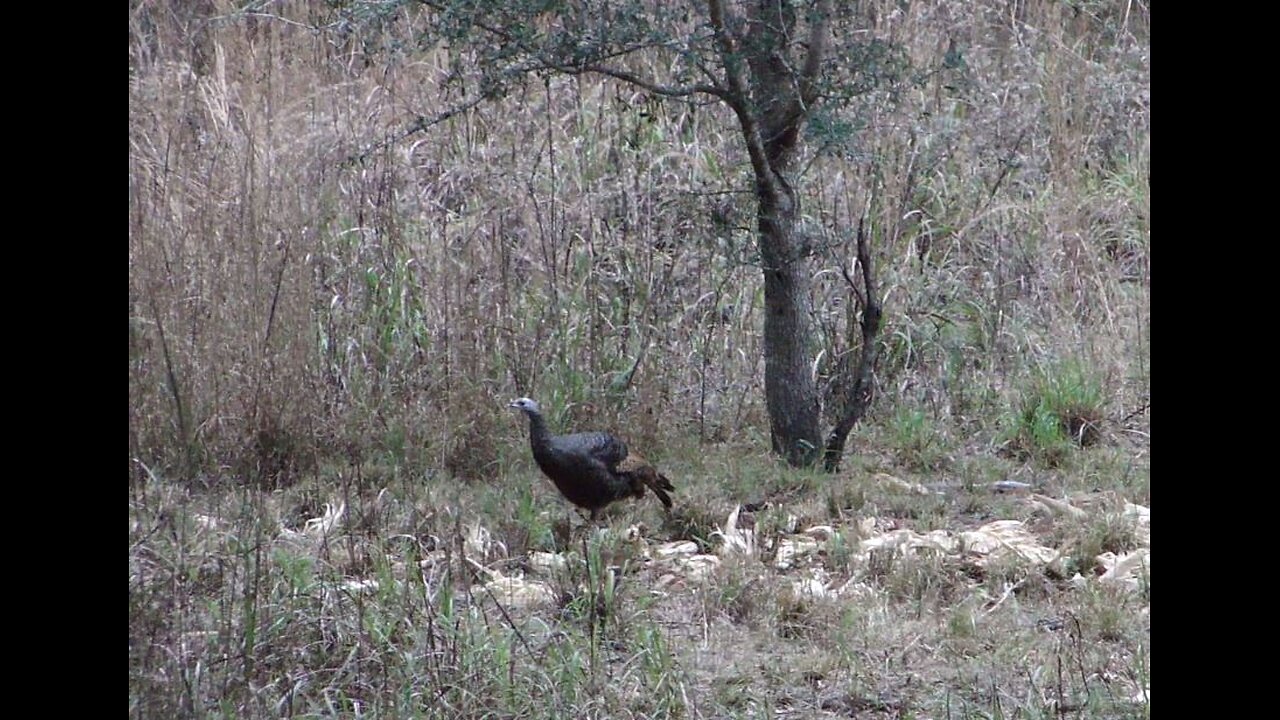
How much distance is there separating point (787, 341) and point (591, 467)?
1.30 m

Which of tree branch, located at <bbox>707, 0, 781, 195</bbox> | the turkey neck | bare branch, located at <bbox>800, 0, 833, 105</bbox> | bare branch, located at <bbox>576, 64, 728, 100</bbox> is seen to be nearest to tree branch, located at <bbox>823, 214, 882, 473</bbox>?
tree branch, located at <bbox>707, 0, 781, 195</bbox>

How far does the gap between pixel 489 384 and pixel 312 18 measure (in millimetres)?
3405

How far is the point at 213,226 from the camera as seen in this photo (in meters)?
6.63

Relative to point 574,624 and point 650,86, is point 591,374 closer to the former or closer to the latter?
point 650,86

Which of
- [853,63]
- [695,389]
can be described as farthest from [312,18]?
[853,63]

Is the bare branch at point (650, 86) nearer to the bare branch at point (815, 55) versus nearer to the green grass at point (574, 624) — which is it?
the bare branch at point (815, 55)

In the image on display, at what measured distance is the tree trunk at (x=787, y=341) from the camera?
6613 mm

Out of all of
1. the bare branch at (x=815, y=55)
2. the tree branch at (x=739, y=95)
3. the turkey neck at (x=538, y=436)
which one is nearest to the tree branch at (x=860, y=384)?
the tree branch at (x=739, y=95)

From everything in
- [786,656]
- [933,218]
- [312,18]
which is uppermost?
[312,18]

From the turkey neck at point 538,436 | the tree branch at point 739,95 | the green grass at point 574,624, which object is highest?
the tree branch at point 739,95

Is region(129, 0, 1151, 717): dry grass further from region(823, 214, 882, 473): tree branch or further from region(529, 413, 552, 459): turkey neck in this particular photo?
region(529, 413, 552, 459): turkey neck

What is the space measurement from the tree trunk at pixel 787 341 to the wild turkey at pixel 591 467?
2.96 feet

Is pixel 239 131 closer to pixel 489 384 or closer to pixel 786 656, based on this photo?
pixel 489 384

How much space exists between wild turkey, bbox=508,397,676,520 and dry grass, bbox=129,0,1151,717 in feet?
A: 0.60
